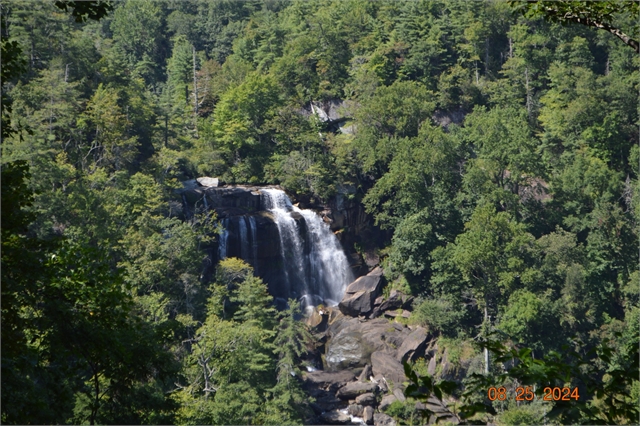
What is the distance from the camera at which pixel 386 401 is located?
31.2m

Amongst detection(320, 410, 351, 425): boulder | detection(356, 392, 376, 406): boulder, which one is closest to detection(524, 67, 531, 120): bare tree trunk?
detection(356, 392, 376, 406): boulder

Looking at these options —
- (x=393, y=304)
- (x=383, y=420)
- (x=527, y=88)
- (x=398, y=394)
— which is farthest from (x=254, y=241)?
(x=527, y=88)

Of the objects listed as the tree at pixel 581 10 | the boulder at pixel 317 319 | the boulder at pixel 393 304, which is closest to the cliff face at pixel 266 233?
the boulder at pixel 317 319

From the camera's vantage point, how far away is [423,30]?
50.9 m

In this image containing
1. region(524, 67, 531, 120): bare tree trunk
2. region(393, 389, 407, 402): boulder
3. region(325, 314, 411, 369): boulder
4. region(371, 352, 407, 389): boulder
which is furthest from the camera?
region(524, 67, 531, 120): bare tree trunk

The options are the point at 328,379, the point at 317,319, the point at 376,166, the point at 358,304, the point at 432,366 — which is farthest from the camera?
the point at 376,166

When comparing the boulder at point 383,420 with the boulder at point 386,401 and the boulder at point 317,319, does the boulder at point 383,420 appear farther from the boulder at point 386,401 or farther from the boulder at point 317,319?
the boulder at point 317,319

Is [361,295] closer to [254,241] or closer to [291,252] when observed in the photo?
[291,252]

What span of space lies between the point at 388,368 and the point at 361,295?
5682mm

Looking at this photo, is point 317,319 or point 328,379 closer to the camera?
point 328,379

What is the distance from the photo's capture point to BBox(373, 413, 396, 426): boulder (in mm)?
30094

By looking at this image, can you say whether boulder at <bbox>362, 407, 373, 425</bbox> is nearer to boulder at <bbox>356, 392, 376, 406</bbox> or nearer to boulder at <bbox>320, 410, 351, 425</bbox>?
boulder at <bbox>356, 392, 376, 406</bbox>

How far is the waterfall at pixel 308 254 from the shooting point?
39375 mm

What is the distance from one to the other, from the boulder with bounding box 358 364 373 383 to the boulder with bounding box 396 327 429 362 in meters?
1.36
